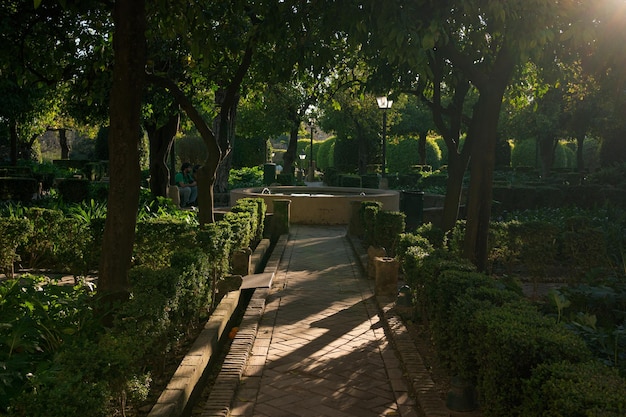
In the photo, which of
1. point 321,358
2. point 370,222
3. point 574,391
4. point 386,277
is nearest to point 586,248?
point 386,277

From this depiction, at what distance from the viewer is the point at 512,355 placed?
3459 millimetres

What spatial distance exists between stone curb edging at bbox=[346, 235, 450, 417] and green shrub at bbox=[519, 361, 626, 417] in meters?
1.27

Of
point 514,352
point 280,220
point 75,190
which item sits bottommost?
point 280,220

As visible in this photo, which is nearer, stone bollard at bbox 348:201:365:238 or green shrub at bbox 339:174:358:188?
stone bollard at bbox 348:201:365:238

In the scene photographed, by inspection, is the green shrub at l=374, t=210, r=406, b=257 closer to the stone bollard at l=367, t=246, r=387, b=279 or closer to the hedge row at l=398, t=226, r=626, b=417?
the stone bollard at l=367, t=246, r=387, b=279

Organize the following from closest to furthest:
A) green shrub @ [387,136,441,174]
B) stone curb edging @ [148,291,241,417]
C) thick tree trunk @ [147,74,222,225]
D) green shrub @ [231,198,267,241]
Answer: stone curb edging @ [148,291,241,417] → thick tree trunk @ [147,74,222,225] → green shrub @ [231,198,267,241] → green shrub @ [387,136,441,174]

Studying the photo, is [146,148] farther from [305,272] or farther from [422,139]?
[305,272]

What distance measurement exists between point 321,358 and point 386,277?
2.62 meters

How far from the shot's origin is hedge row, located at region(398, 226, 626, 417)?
282 centimetres

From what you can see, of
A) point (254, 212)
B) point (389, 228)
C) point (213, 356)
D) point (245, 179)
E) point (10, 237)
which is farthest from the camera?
point (245, 179)

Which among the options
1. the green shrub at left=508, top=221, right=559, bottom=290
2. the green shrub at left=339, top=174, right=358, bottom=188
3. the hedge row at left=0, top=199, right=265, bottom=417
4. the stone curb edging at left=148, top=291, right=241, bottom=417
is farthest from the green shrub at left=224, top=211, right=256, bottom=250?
the green shrub at left=339, top=174, right=358, bottom=188

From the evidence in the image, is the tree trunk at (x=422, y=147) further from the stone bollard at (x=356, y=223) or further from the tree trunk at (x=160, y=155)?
the tree trunk at (x=160, y=155)

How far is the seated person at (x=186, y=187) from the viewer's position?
62.3 ft

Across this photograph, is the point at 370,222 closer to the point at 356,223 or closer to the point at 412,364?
the point at 356,223
